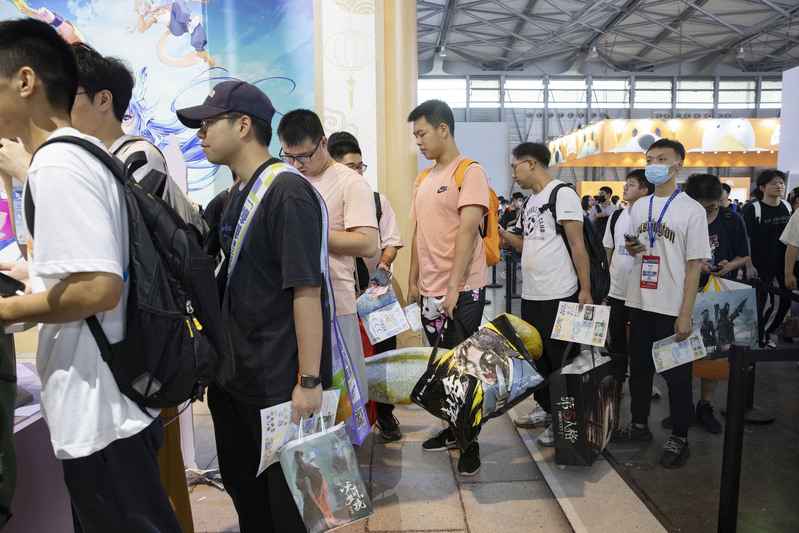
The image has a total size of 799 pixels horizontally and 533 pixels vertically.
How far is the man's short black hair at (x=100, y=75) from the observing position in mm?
1739

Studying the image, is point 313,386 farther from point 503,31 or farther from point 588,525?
point 503,31

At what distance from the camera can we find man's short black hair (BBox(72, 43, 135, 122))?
174cm

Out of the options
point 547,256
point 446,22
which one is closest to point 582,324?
point 547,256

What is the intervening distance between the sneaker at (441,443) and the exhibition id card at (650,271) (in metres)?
1.41

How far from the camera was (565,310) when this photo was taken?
290 centimetres

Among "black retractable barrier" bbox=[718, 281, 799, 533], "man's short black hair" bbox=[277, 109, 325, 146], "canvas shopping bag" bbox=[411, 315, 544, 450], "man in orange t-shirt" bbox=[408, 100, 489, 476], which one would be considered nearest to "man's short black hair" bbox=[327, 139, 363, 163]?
"man in orange t-shirt" bbox=[408, 100, 489, 476]

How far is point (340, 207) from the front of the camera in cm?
245

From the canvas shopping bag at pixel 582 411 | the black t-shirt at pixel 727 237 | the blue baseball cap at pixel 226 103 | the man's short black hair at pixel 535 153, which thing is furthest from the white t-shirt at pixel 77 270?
the black t-shirt at pixel 727 237

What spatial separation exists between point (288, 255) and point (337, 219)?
0.98 metres

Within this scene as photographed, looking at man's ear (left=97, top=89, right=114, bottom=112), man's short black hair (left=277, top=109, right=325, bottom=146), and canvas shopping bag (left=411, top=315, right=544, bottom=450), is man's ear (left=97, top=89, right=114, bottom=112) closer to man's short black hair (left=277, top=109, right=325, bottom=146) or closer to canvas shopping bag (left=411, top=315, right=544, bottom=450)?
man's short black hair (left=277, top=109, right=325, bottom=146)

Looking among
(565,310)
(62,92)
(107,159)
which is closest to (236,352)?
(107,159)

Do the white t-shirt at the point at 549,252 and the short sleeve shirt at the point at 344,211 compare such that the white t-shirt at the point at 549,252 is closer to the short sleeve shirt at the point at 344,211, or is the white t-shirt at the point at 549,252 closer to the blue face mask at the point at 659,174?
the blue face mask at the point at 659,174

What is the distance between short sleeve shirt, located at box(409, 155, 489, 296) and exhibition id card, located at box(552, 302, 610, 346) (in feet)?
1.61

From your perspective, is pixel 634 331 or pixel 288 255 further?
pixel 634 331
